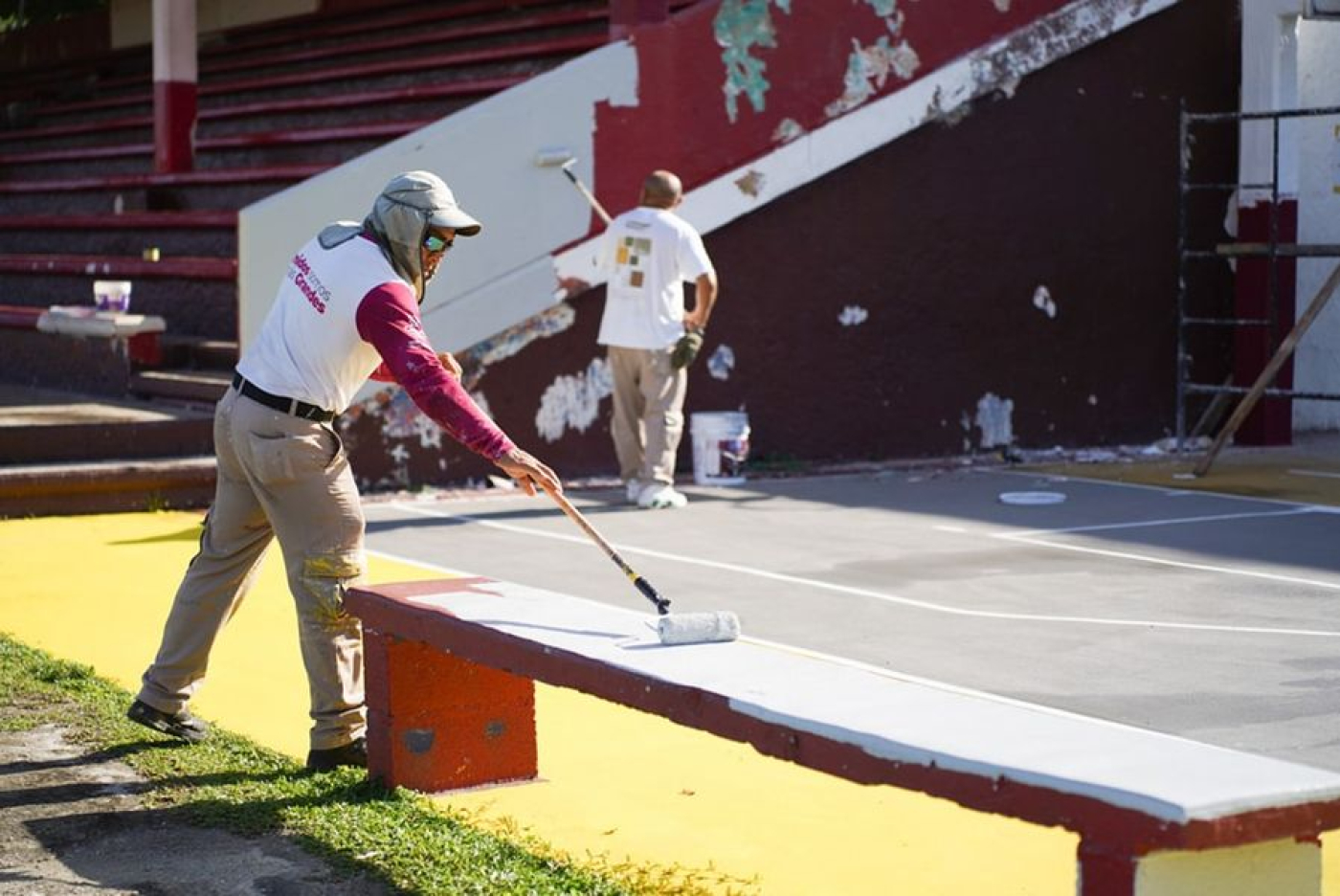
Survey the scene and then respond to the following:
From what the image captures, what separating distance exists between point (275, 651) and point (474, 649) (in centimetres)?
284

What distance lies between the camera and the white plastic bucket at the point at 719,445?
47.2ft

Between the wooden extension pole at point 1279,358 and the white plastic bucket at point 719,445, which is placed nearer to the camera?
the wooden extension pole at point 1279,358

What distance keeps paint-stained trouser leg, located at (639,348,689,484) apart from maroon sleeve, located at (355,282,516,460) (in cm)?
693

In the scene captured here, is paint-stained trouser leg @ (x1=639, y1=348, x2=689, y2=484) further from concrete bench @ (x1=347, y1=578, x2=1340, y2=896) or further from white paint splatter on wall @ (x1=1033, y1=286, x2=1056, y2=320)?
concrete bench @ (x1=347, y1=578, x2=1340, y2=896)

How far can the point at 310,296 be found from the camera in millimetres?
6266

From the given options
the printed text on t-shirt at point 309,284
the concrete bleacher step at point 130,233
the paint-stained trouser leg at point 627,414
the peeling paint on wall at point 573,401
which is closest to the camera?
the printed text on t-shirt at point 309,284

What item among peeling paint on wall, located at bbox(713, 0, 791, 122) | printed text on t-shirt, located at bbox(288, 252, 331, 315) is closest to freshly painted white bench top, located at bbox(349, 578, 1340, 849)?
printed text on t-shirt, located at bbox(288, 252, 331, 315)

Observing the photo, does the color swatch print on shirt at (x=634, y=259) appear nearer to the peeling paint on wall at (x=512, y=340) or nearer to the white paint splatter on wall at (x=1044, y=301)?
the peeling paint on wall at (x=512, y=340)

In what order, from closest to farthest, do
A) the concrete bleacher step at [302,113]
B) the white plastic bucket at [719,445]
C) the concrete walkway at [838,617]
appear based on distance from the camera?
the concrete walkway at [838,617] < the white plastic bucket at [719,445] < the concrete bleacher step at [302,113]

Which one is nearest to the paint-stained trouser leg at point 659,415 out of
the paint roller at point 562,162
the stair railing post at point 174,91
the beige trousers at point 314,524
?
the paint roller at point 562,162

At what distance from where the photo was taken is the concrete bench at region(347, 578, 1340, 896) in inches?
152

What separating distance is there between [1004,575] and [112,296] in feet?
25.1

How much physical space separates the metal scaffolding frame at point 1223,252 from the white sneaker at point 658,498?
4304 mm

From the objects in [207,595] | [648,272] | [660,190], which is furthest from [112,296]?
[207,595]
